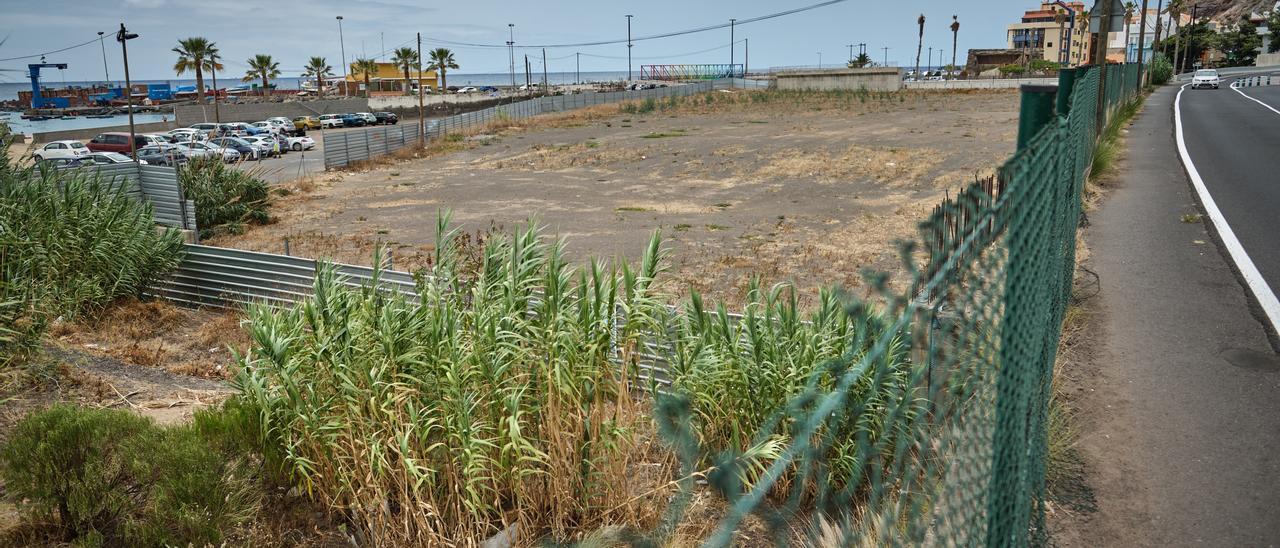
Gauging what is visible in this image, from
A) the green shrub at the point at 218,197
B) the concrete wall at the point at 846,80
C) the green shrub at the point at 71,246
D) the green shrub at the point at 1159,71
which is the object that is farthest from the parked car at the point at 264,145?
the green shrub at the point at 1159,71

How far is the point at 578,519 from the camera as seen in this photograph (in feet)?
16.6

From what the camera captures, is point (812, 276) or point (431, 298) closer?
point (431, 298)

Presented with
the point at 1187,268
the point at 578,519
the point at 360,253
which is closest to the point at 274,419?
the point at 578,519

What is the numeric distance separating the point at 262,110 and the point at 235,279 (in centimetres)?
6613

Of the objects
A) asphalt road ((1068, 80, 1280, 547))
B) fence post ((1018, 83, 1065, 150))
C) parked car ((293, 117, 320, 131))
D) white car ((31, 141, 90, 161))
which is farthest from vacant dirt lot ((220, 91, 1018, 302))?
parked car ((293, 117, 320, 131))

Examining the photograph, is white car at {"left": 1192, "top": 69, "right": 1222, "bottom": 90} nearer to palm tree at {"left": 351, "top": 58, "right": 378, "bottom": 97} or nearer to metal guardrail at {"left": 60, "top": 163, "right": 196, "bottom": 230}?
metal guardrail at {"left": 60, "top": 163, "right": 196, "bottom": 230}

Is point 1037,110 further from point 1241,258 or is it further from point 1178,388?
point 1241,258

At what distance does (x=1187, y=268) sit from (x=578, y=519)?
729 cm

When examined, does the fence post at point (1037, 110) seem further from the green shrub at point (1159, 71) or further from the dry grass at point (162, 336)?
the green shrub at point (1159, 71)

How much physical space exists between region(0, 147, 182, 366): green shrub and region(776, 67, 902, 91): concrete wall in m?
69.6

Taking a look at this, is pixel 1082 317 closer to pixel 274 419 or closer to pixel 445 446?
pixel 445 446

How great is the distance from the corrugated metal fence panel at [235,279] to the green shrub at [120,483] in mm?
5223

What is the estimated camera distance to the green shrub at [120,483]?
15.5ft

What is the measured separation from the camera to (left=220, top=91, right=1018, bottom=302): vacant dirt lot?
592 inches
